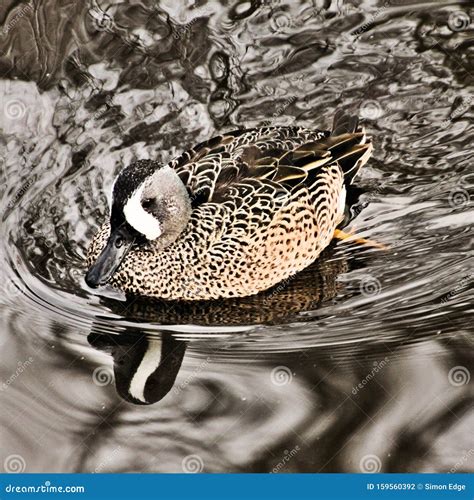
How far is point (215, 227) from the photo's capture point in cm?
808

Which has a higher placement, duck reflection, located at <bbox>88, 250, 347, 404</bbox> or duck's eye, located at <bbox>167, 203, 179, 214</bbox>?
duck's eye, located at <bbox>167, 203, 179, 214</bbox>

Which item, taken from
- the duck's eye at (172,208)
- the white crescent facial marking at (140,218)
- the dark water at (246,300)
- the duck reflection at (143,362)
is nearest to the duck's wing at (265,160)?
the duck's eye at (172,208)

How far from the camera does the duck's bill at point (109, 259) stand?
309 inches

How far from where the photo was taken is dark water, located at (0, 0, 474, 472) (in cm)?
714

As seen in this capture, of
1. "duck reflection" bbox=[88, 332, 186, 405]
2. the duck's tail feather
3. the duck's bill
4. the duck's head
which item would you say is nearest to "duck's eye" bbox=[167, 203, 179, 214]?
the duck's head

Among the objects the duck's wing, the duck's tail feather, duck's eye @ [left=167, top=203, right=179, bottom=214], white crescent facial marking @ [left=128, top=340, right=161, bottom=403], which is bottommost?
the duck's tail feather

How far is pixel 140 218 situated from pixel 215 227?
1.77 feet

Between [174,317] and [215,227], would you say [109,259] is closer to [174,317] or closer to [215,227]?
[174,317]

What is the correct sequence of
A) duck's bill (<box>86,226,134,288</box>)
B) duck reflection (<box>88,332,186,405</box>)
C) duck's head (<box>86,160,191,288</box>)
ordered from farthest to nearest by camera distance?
1. duck's bill (<box>86,226,134,288</box>)
2. duck's head (<box>86,160,191,288</box>)
3. duck reflection (<box>88,332,186,405</box>)

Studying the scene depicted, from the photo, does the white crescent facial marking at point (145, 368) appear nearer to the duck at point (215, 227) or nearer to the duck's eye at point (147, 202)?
the duck at point (215, 227)

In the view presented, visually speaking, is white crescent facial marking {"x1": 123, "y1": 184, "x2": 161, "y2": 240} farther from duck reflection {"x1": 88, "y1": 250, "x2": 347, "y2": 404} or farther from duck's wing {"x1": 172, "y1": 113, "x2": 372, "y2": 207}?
duck reflection {"x1": 88, "y1": 250, "x2": 347, "y2": 404}

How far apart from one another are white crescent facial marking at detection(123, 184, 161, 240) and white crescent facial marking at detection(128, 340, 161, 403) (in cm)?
77

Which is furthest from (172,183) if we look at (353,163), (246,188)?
(353,163)

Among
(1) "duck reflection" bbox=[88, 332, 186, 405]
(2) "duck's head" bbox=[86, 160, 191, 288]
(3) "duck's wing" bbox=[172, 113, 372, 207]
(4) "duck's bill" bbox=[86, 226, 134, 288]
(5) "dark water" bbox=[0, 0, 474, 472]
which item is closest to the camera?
(5) "dark water" bbox=[0, 0, 474, 472]
